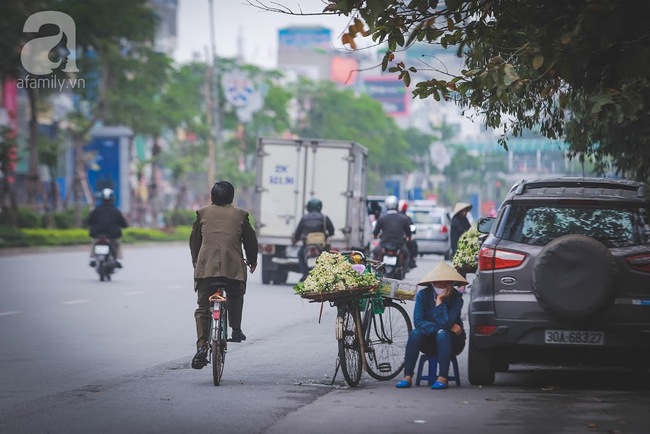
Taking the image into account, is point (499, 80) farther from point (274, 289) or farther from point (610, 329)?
point (274, 289)

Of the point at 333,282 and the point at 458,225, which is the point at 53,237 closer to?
the point at 458,225

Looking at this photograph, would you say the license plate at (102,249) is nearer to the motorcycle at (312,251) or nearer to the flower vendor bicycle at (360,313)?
Result: the motorcycle at (312,251)

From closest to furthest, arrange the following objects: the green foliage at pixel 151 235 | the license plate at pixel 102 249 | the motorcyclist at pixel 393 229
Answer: the motorcyclist at pixel 393 229 < the license plate at pixel 102 249 < the green foliage at pixel 151 235

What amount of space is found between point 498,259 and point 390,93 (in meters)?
179

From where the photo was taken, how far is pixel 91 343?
15.6 meters

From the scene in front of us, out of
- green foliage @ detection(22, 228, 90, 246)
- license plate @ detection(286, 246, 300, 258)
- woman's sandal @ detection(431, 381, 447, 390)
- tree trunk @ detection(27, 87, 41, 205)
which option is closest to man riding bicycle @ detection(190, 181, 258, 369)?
woman's sandal @ detection(431, 381, 447, 390)

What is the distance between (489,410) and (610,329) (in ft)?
4.52

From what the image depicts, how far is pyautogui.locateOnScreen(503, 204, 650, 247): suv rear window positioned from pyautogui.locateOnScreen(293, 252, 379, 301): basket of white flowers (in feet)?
4.06

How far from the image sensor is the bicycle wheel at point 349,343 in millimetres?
11062

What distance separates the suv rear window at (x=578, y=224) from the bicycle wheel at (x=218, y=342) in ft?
7.71

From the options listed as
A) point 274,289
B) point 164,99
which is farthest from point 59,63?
point 274,289

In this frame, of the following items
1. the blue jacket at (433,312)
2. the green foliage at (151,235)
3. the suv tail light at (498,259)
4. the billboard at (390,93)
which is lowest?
the green foliage at (151,235)

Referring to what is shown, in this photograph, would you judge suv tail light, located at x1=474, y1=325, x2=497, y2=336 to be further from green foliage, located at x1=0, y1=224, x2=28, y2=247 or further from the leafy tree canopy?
green foliage, located at x1=0, y1=224, x2=28, y2=247

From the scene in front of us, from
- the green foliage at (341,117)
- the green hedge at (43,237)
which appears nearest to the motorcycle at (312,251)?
the green hedge at (43,237)
